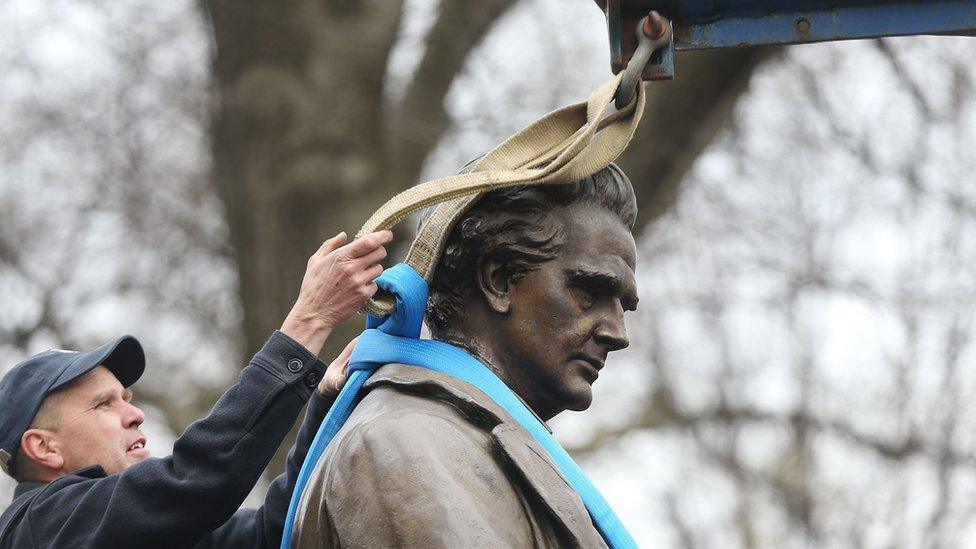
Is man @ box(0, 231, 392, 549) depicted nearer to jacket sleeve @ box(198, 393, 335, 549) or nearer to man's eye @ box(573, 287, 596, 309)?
jacket sleeve @ box(198, 393, 335, 549)

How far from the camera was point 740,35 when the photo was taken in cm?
384

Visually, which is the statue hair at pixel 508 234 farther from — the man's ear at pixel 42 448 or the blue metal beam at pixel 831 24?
the man's ear at pixel 42 448

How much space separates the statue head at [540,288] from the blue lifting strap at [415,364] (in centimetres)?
7

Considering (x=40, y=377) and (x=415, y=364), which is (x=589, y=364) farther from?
(x=40, y=377)

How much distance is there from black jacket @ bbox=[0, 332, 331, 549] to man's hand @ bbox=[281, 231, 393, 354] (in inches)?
3.3

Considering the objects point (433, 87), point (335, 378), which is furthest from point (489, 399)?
point (433, 87)

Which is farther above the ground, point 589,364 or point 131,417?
point 589,364

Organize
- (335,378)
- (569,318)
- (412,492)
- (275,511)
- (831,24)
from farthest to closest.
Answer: (275,511) → (335,378) → (831,24) → (569,318) → (412,492)

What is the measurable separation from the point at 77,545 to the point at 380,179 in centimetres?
645

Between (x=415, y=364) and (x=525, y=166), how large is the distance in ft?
1.44

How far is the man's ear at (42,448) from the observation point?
4539 mm

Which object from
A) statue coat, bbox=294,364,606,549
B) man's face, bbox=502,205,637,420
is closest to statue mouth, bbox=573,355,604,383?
man's face, bbox=502,205,637,420

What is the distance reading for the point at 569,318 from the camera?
3.71 m

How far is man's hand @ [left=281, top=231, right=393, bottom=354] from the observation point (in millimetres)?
3775
